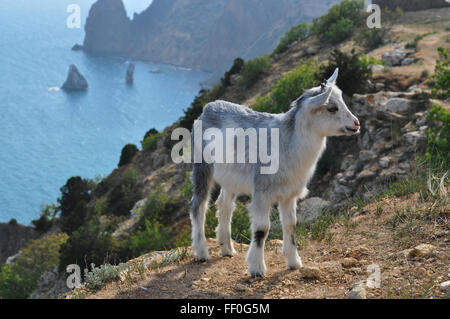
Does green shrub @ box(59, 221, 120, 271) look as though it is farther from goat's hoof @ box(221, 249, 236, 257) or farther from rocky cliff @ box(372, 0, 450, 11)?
rocky cliff @ box(372, 0, 450, 11)

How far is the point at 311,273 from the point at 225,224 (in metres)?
2.78

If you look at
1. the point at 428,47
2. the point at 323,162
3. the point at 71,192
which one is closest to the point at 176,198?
the point at 323,162

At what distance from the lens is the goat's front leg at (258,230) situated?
7.85m

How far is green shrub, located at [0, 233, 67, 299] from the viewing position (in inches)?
1474

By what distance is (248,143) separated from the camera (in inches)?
329

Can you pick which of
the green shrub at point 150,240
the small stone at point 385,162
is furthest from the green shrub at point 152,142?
the small stone at point 385,162

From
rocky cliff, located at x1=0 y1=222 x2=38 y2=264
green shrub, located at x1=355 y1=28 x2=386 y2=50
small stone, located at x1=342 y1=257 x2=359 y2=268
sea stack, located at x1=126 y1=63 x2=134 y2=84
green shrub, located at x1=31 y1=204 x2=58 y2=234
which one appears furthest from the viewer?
sea stack, located at x1=126 y1=63 x2=134 y2=84

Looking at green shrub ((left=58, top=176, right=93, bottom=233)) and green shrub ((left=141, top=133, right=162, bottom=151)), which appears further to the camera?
green shrub ((left=58, top=176, right=93, bottom=233))

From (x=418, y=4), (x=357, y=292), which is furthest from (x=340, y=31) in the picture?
(x=357, y=292)

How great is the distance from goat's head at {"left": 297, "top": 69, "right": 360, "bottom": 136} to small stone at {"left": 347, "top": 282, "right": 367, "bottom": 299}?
2.61 meters

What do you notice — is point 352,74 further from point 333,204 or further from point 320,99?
point 320,99

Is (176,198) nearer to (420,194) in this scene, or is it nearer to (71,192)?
(420,194)

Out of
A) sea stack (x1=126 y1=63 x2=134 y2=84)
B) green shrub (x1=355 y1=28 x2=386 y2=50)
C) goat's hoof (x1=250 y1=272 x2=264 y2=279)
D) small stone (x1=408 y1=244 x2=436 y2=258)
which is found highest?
sea stack (x1=126 y1=63 x2=134 y2=84)

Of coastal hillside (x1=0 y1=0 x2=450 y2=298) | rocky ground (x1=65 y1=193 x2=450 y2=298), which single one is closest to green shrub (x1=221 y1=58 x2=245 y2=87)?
coastal hillside (x1=0 y1=0 x2=450 y2=298)
